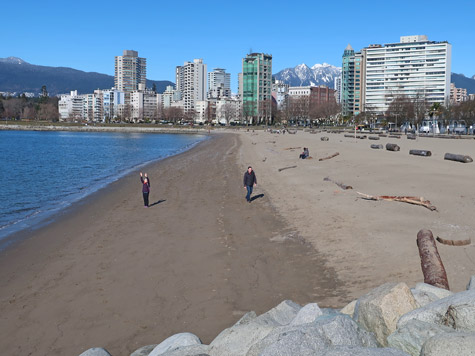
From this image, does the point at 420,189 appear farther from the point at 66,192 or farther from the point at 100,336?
the point at 66,192

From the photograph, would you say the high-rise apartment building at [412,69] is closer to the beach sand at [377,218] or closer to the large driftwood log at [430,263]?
the beach sand at [377,218]

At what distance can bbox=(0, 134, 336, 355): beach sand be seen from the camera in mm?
8039

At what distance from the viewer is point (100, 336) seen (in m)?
7.82

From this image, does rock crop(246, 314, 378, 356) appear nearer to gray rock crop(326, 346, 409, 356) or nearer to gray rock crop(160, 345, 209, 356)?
gray rock crop(326, 346, 409, 356)

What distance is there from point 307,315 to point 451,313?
169 cm

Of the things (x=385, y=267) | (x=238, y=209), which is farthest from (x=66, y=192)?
(x=385, y=267)

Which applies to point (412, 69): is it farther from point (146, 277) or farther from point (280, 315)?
point (280, 315)

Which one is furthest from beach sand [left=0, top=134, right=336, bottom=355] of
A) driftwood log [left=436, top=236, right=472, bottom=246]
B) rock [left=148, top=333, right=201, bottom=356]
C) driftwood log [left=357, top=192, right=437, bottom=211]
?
driftwood log [left=357, top=192, right=437, bottom=211]

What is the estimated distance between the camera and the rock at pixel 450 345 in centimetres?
448

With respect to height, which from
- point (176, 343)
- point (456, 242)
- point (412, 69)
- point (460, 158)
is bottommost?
point (176, 343)

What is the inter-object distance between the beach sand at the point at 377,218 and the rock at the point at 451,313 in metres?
2.89

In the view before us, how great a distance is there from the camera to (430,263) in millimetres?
9047

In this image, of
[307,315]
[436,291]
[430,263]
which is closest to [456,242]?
[430,263]

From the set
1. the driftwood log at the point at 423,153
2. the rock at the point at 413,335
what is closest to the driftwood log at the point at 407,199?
the rock at the point at 413,335
